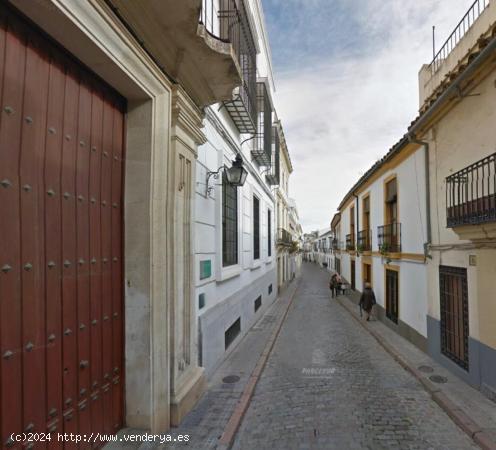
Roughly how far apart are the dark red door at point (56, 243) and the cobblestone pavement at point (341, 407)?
82.5 inches

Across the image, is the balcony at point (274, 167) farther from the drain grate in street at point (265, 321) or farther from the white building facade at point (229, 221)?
the drain grate in street at point (265, 321)

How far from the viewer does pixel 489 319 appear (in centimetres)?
494

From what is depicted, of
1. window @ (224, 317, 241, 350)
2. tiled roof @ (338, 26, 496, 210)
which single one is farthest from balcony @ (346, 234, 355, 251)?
window @ (224, 317, 241, 350)

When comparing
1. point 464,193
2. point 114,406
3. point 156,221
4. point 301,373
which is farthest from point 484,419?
point 156,221

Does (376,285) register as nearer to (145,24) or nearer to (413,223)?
(413,223)

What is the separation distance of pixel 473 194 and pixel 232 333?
546 centimetres

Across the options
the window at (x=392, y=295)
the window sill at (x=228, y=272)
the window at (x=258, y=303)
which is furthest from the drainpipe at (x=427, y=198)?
the window at (x=258, y=303)

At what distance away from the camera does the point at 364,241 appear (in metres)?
13.6

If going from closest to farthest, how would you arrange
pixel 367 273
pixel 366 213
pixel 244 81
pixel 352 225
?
pixel 244 81
pixel 367 273
pixel 366 213
pixel 352 225

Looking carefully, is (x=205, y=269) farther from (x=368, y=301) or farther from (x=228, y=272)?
(x=368, y=301)

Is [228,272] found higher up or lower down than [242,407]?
higher up

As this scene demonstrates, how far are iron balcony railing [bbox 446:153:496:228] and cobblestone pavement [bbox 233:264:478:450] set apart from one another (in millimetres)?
2824

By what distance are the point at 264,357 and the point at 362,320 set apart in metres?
5.66

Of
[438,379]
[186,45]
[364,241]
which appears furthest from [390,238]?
[186,45]
